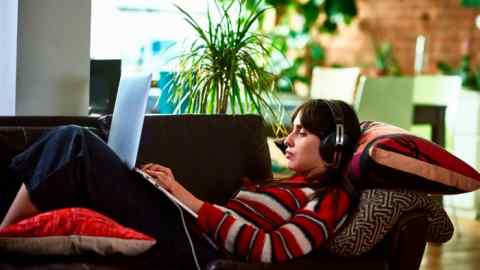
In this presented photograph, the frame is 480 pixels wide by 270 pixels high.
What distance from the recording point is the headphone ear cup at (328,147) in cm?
246

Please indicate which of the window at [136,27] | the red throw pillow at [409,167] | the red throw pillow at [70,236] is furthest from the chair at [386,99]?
the red throw pillow at [70,236]

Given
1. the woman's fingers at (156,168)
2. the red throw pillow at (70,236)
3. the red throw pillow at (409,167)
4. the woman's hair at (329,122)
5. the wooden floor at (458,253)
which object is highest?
the woman's hair at (329,122)

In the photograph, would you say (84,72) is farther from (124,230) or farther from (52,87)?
(124,230)

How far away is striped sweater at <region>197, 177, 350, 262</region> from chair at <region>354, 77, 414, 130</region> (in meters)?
2.89

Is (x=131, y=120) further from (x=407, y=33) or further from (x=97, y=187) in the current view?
(x=407, y=33)

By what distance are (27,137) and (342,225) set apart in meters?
0.97

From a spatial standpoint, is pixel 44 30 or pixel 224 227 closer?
pixel 224 227

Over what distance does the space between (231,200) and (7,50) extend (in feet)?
3.56

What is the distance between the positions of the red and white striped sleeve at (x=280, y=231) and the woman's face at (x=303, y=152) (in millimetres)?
153

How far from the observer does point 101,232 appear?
7.29 ft

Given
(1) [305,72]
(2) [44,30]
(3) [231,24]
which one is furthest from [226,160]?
(1) [305,72]

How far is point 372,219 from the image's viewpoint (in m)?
2.30

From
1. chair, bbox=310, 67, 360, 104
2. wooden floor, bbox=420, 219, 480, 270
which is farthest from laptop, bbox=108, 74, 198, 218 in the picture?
chair, bbox=310, 67, 360, 104

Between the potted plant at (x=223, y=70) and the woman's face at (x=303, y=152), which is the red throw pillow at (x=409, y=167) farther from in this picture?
the potted plant at (x=223, y=70)
